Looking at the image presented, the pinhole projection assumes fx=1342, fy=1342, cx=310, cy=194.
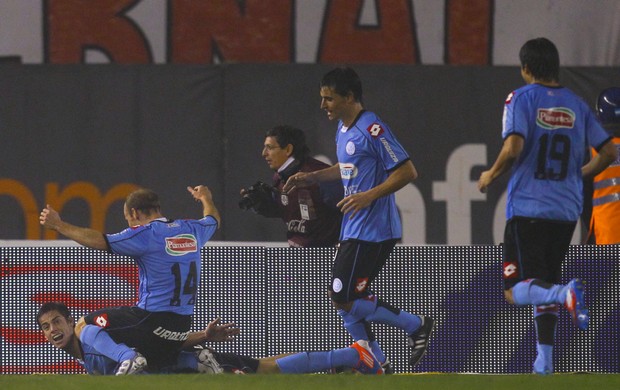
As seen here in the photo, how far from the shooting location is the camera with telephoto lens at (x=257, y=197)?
9430 millimetres

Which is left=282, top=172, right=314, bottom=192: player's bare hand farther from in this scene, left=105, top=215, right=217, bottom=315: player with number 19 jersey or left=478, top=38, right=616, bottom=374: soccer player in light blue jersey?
left=478, top=38, right=616, bottom=374: soccer player in light blue jersey

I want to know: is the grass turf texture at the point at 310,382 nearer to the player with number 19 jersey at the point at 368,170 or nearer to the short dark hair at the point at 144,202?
the player with number 19 jersey at the point at 368,170

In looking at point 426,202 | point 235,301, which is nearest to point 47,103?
point 426,202

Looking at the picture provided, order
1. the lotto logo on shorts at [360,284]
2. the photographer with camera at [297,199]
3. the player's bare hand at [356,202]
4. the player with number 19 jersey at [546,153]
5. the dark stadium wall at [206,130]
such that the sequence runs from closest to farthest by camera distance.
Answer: the player with number 19 jersey at [546,153] → the player's bare hand at [356,202] → the lotto logo on shorts at [360,284] → the photographer with camera at [297,199] → the dark stadium wall at [206,130]

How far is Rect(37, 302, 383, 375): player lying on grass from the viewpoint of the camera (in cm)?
848

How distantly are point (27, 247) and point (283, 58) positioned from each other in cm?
545

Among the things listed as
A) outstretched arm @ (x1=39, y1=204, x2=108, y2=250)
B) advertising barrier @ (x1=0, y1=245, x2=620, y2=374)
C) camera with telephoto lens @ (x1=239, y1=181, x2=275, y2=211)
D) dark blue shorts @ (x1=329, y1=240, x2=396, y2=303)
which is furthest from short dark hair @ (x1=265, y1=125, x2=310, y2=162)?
outstretched arm @ (x1=39, y1=204, x2=108, y2=250)

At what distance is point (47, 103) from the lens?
13250mm

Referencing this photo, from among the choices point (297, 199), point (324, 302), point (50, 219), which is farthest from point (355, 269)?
point (50, 219)

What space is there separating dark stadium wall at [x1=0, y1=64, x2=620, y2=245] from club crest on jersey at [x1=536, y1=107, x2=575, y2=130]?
19.7ft

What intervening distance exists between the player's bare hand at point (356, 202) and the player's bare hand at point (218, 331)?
5.27 ft

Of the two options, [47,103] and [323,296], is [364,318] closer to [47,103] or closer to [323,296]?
[323,296]

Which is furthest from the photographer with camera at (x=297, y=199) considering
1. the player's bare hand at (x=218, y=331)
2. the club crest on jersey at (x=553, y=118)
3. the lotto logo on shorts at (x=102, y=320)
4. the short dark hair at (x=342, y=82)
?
the club crest on jersey at (x=553, y=118)

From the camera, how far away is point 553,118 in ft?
23.8
